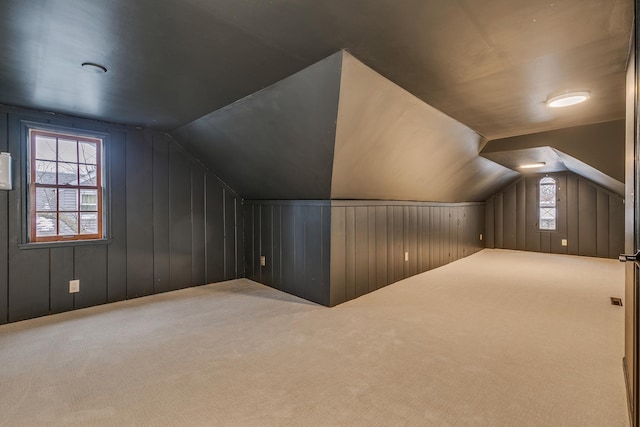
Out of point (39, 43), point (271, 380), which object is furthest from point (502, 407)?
point (39, 43)

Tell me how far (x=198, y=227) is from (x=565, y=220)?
6.82 meters

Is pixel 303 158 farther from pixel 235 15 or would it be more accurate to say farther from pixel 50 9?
pixel 50 9

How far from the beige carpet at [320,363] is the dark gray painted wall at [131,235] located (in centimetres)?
24

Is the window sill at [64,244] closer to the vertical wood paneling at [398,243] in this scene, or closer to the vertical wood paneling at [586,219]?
the vertical wood paneling at [398,243]

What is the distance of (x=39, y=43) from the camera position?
171 centimetres

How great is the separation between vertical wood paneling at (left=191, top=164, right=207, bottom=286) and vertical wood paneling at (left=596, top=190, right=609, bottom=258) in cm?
693

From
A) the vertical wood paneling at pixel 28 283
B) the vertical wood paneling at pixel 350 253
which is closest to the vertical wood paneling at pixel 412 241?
the vertical wood paneling at pixel 350 253

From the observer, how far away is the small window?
9.45 feet

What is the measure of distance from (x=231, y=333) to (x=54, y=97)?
96.3 inches

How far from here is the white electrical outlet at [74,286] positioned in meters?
3.03

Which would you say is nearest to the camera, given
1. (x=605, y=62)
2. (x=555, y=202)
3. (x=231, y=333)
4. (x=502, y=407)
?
(x=502, y=407)

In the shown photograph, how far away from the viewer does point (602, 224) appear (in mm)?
5613

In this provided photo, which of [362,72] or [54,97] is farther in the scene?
[54,97]

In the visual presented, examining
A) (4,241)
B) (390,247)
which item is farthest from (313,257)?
(4,241)
